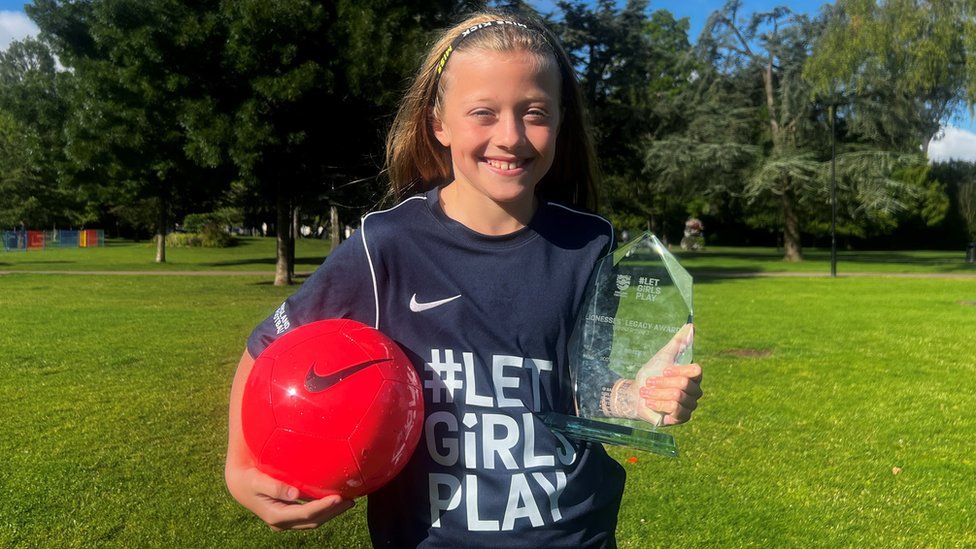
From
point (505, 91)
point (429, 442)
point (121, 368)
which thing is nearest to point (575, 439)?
point (429, 442)

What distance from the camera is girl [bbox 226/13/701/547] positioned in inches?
61.4

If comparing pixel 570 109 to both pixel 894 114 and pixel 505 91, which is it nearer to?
pixel 505 91

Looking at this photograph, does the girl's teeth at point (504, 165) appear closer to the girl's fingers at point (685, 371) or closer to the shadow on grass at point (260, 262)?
the girl's fingers at point (685, 371)

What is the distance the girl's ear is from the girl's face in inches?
5.7

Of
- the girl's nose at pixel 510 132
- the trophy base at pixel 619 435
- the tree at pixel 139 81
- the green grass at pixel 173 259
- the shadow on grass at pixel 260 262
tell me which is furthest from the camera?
the shadow on grass at pixel 260 262

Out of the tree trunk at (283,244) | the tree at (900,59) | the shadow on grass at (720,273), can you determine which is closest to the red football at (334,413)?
the tree trunk at (283,244)

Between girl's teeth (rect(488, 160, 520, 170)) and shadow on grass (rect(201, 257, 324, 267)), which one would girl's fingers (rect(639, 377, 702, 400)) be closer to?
girl's teeth (rect(488, 160, 520, 170))

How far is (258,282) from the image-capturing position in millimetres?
20891

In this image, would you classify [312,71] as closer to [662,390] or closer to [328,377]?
[328,377]

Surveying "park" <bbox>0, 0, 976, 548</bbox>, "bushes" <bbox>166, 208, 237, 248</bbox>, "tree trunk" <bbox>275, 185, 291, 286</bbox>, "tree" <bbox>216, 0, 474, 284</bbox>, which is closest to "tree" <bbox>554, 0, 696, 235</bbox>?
"park" <bbox>0, 0, 976, 548</bbox>

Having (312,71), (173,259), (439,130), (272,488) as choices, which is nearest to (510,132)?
(439,130)

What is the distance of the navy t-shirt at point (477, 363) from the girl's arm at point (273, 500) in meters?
0.20

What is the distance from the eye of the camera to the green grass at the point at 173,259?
2805 centimetres

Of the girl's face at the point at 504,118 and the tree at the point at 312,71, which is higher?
the tree at the point at 312,71
